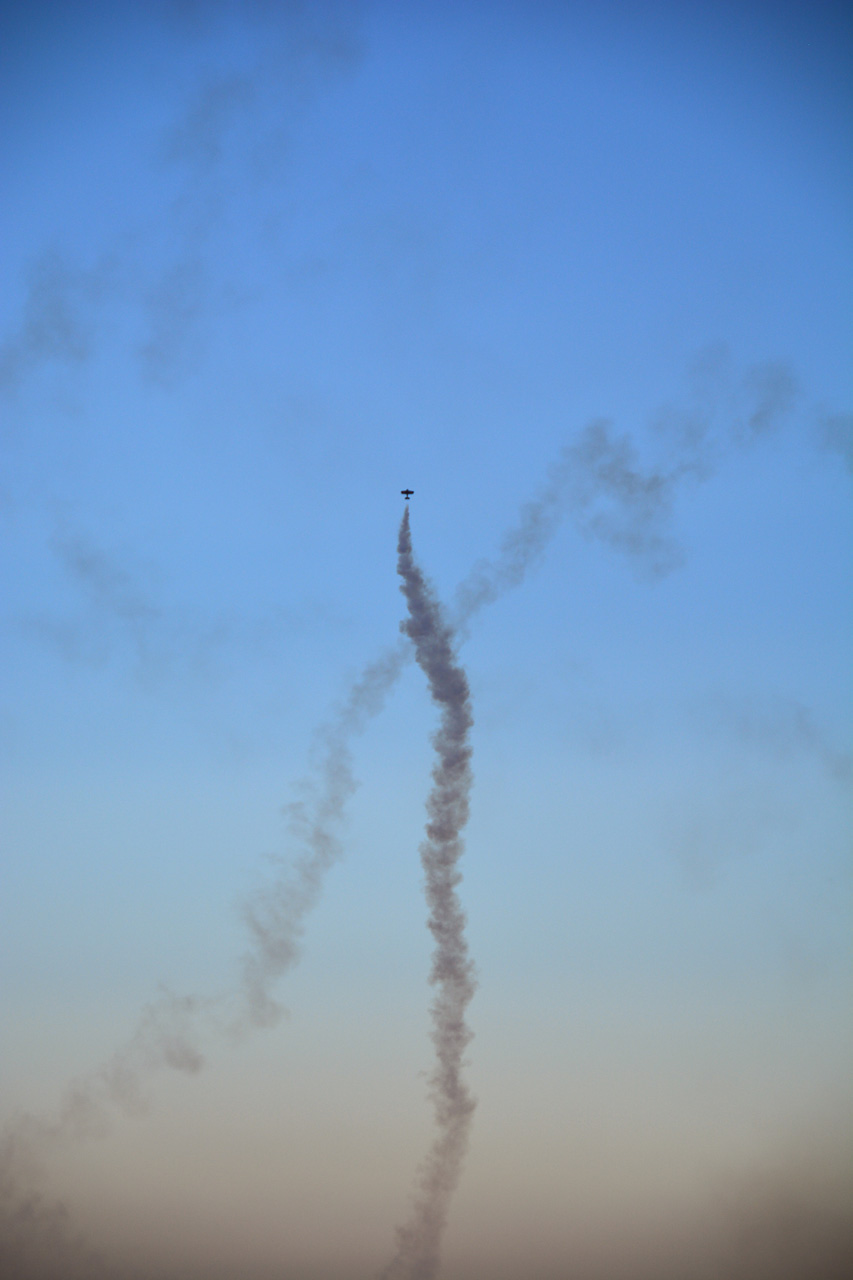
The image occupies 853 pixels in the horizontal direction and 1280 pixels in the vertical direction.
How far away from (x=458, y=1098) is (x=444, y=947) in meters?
11.9

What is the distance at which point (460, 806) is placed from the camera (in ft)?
385

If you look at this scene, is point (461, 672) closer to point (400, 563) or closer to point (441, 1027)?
point (400, 563)

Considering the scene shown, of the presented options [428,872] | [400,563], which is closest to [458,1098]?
[428,872]

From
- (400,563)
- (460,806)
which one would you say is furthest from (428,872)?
(400,563)

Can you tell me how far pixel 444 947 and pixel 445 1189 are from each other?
62.4ft

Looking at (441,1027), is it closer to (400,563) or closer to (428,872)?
(428,872)

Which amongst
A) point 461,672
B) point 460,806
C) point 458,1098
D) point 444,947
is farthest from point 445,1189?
point 461,672

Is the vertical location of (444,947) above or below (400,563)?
below

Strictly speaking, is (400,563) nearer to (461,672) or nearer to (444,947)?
(461,672)

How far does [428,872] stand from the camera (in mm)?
117312

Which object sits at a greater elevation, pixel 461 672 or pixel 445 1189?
pixel 461 672

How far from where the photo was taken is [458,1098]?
386ft

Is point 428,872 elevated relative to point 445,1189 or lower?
elevated

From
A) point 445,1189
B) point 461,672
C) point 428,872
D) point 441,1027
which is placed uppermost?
point 461,672
